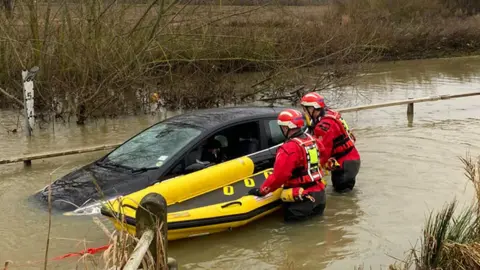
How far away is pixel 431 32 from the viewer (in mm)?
35812

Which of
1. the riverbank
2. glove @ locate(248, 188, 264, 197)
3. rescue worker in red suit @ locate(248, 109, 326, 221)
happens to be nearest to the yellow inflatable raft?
glove @ locate(248, 188, 264, 197)

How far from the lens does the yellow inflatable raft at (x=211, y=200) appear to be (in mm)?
6328

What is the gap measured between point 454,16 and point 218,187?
39.9 meters

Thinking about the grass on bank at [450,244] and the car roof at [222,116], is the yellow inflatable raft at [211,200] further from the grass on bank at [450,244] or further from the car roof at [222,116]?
the grass on bank at [450,244]

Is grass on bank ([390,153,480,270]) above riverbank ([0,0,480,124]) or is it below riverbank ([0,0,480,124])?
below

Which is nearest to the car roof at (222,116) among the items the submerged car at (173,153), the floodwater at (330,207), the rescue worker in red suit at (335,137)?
the submerged car at (173,153)

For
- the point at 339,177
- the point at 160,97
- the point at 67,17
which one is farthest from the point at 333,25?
the point at 339,177

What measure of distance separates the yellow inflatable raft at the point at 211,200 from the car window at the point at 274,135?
656 millimetres

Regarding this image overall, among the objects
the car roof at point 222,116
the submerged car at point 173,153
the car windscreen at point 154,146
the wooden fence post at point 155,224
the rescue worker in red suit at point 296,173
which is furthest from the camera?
the car roof at point 222,116

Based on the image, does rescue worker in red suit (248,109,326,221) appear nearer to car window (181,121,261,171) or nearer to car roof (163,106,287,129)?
car window (181,121,261,171)

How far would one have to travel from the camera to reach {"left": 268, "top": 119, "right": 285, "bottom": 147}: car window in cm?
804

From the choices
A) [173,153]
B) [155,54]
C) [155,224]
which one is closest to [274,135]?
[173,153]

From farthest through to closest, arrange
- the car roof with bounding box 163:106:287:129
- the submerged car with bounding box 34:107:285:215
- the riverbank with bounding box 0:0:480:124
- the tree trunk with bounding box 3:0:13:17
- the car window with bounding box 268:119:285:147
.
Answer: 1. the tree trunk with bounding box 3:0:13:17
2. the riverbank with bounding box 0:0:480:124
3. the car window with bounding box 268:119:285:147
4. the car roof with bounding box 163:106:287:129
5. the submerged car with bounding box 34:107:285:215

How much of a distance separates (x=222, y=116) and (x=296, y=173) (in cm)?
143
